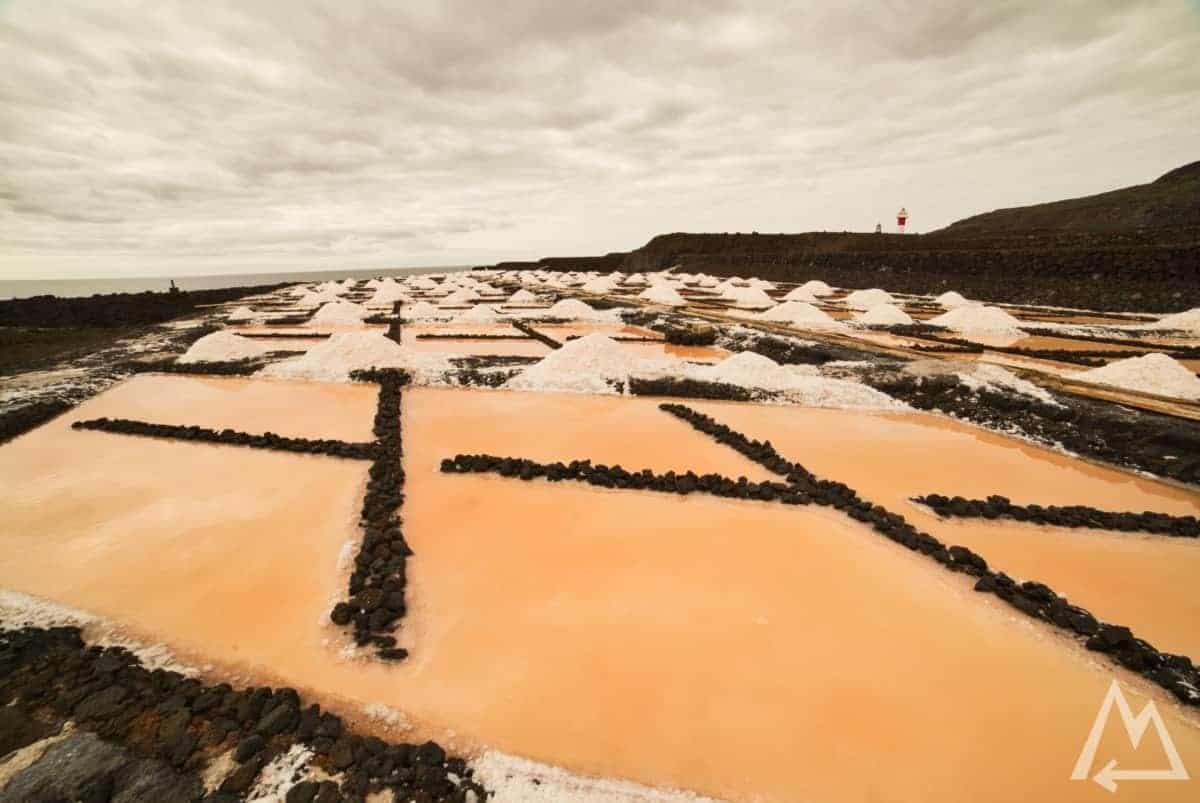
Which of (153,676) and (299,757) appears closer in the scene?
(299,757)

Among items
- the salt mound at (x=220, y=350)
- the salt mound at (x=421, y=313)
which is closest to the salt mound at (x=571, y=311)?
the salt mound at (x=421, y=313)

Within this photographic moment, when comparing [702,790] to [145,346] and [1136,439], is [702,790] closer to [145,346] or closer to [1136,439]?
[1136,439]

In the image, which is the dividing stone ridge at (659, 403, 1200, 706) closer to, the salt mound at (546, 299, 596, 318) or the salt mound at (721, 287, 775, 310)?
the salt mound at (546, 299, 596, 318)

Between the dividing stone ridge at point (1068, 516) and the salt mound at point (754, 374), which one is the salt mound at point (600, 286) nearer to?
the salt mound at point (754, 374)

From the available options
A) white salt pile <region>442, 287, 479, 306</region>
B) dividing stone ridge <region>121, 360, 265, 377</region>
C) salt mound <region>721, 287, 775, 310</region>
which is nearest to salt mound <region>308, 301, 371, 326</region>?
white salt pile <region>442, 287, 479, 306</region>

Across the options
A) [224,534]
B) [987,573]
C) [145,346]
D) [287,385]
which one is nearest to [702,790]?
[987,573]

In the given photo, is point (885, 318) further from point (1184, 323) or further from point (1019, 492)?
point (1019, 492)
